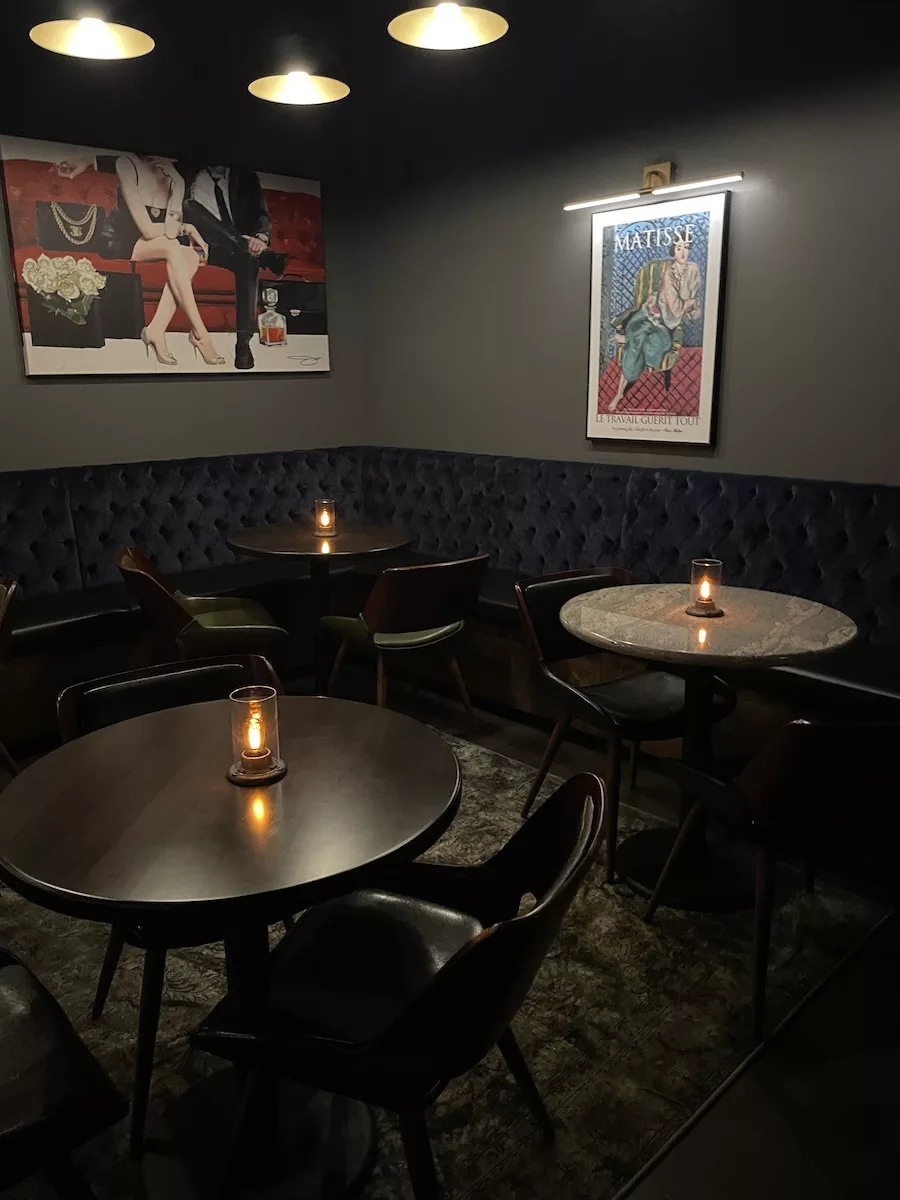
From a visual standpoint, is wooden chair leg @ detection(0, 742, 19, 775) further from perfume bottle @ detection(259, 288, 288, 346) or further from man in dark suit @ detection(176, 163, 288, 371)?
perfume bottle @ detection(259, 288, 288, 346)

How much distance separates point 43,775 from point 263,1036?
0.63m

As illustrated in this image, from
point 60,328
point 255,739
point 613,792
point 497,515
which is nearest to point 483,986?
point 255,739

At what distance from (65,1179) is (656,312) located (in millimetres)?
3495

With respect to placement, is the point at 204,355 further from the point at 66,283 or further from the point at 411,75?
the point at 411,75

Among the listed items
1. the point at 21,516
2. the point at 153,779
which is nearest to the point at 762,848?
the point at 153,779

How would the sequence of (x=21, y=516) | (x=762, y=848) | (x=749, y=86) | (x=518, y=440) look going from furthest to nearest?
(x=518, y=440)
(x=21, y=516)
(x=749, y=86)
(x=762, y=848)

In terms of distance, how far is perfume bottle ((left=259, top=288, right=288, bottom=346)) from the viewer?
4.70m

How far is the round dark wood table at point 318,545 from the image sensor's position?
11.6 feet

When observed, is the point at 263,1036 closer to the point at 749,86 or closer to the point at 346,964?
the point at 346,964

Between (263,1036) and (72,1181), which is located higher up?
(263,1036)

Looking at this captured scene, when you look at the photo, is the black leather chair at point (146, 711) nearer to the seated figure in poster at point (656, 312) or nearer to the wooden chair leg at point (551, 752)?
the wooden chair leg at point (551, 752)

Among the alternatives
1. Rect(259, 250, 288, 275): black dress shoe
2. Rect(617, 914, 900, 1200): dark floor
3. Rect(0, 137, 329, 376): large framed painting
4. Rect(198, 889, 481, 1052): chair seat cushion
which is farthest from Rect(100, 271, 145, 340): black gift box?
Rect(617, 914, 900, 1200): dark floor

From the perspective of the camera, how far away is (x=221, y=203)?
14.6 ft

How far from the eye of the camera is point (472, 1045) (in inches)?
49.5
